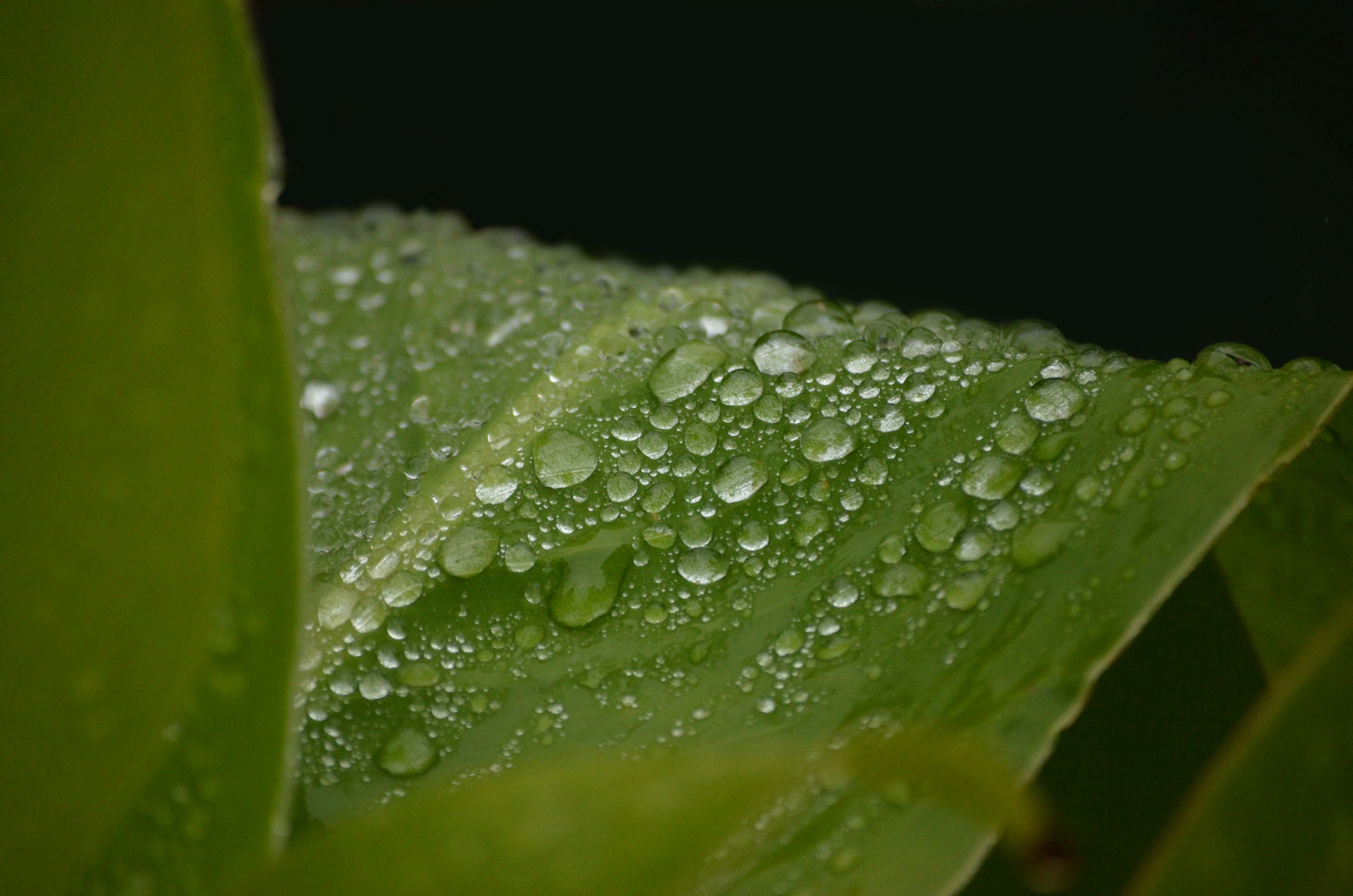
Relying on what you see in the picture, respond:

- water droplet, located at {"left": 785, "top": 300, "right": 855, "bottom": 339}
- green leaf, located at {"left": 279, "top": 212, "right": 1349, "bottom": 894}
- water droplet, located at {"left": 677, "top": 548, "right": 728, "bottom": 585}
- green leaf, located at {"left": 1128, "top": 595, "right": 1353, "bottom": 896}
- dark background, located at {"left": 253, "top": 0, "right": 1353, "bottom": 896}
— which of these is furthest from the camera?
dark background, located at {"left": 253, "top": 0, "right": 1353, "bottom": 896}

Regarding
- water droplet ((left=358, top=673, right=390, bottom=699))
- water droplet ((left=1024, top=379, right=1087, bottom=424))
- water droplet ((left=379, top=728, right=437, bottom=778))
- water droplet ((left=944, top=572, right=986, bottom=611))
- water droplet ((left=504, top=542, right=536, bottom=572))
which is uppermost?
water droplet ((left=1024, top=379, right=1087, bottom=424))

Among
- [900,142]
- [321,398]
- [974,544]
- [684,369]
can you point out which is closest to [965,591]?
[974,544]

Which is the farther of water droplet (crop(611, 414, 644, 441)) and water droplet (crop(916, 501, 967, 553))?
water droplet (crop(611, 414, 644, 441))

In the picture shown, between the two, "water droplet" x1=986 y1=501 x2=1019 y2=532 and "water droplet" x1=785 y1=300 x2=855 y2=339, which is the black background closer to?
"water droplet" x1=785 y1=300 x2=855 y2=339

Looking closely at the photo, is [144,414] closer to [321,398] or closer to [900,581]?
[900,581]

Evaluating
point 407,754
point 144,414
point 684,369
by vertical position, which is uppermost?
point 144,414

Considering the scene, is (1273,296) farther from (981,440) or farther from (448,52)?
(448,52)

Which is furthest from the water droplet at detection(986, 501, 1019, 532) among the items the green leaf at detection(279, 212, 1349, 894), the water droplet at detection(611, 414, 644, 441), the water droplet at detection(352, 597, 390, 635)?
the water droplet at detection(352, 597, 390, 635)
